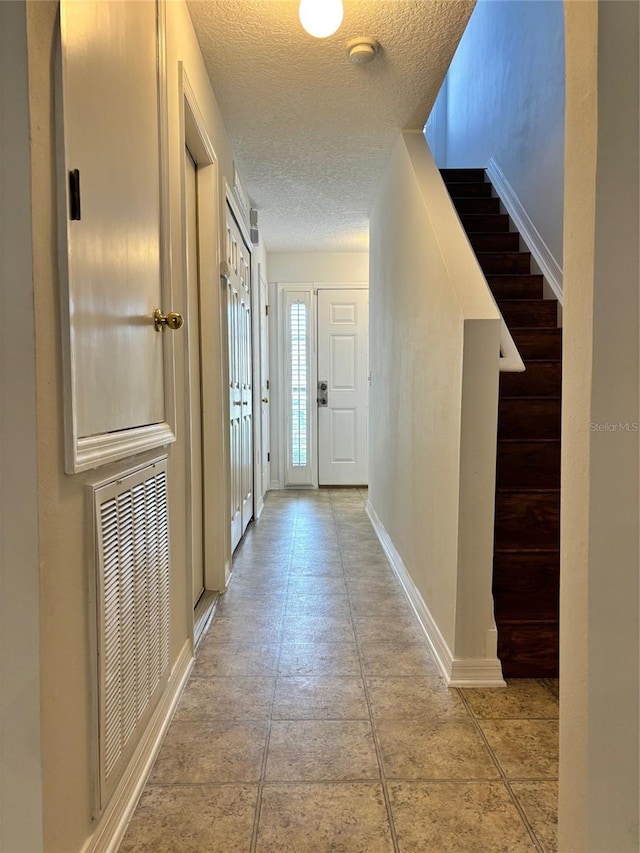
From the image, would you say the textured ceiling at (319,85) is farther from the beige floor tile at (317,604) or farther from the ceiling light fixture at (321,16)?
the beige floor tile at (317,604)

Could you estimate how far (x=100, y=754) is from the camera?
996 millimetres

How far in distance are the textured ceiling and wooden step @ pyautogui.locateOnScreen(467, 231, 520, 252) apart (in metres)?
0.77

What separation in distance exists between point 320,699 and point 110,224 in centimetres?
146

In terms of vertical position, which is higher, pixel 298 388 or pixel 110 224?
pixel 110 224

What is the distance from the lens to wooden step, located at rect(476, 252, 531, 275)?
317 centimetres

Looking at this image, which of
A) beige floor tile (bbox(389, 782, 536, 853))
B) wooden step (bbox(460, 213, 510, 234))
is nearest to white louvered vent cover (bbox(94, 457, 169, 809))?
beige floor tile (bbox(389, 782, 536, 853))

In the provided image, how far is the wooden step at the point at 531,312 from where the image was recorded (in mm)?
2842

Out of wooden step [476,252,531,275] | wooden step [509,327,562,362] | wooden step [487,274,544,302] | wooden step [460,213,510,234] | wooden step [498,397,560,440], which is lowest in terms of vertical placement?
wooden step [498,397,560,440]

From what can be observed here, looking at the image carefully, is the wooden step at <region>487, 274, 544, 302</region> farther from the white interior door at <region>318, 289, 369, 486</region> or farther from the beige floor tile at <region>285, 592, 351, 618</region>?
the white interior door at <region>318, 289, 369, 486</region>

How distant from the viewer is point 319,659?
186cm

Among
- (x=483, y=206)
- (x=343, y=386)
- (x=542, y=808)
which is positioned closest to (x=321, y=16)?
(x=483, y=206)

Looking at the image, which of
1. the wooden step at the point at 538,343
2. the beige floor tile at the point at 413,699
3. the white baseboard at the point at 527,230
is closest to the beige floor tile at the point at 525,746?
the beige floor tile at the point at 413,699

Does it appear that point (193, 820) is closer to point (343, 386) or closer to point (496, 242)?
point (496, 242)

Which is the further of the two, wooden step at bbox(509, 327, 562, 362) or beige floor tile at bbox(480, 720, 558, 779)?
wooden step at bbox(509, 327, 562, 362)
